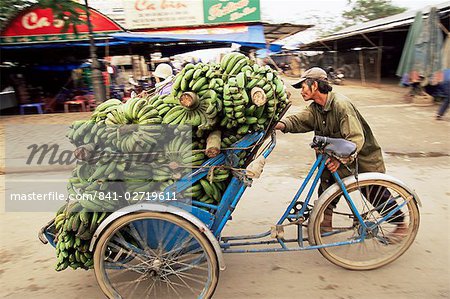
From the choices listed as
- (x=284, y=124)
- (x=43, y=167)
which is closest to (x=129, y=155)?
(x=284, y=124)

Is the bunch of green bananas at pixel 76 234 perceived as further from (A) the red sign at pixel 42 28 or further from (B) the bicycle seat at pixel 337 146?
(A) the red sign at pixel 42 28

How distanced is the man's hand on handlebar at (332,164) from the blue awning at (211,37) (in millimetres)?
7467

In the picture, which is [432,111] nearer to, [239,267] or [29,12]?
[239,267]

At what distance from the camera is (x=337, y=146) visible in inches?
93.0

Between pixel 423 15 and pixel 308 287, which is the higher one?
pixel 423 15

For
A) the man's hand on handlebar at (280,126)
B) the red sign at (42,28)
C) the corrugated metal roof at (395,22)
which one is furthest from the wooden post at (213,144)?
the corrugated metal roof at (395,22)

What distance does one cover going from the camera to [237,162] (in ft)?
7.37

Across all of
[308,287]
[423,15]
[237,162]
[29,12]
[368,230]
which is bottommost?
[308,287]

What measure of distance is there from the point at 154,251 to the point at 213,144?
0.80m

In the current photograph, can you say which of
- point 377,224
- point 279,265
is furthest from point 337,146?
point 279,265

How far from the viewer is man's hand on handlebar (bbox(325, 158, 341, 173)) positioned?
2.46 meters

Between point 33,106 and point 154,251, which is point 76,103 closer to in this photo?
point 33,106

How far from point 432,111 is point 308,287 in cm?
842

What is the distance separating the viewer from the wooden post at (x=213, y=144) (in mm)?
2016
